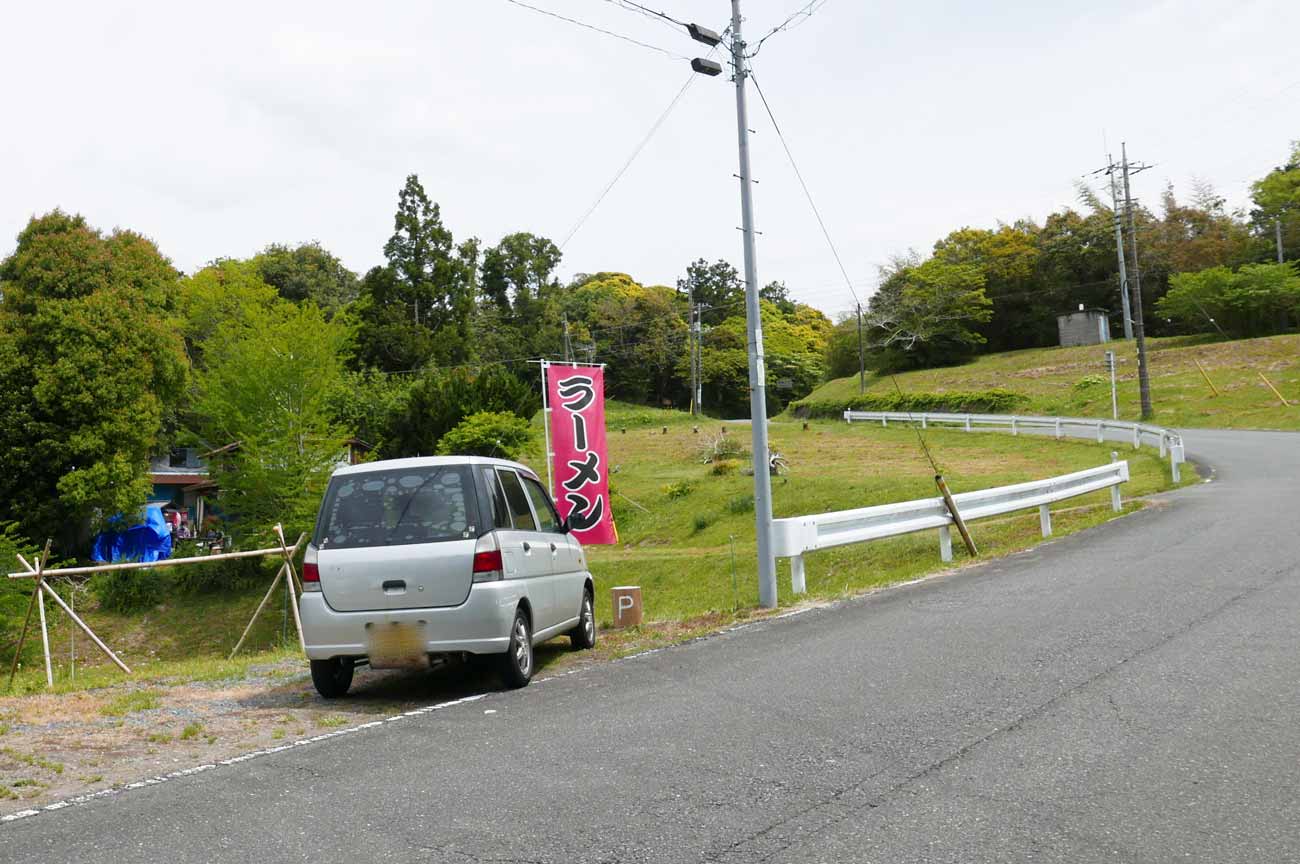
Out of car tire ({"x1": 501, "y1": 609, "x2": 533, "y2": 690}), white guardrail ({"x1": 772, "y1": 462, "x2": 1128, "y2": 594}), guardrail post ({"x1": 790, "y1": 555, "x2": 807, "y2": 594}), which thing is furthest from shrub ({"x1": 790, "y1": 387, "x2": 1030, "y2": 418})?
car tire ({"x1": 501, "y1": 609, "x2": 533, "y2": 690})

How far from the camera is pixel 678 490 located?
34.0 meters

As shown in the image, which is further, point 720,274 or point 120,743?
point 720,274

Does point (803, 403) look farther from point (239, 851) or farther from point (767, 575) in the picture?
point (239, 851)

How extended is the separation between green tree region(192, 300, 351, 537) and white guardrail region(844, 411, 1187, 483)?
19.5 m

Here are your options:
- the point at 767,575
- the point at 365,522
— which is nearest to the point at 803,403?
the point at 767,575

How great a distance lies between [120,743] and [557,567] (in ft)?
13.0

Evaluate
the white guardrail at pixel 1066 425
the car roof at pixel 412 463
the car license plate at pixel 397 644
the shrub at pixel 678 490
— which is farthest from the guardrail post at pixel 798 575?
the shrub at pixel 678 490

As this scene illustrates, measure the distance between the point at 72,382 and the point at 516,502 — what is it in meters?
28.9

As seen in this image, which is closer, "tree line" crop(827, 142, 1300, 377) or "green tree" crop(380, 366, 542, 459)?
"green tree" crop(380, 366, 542, 459)

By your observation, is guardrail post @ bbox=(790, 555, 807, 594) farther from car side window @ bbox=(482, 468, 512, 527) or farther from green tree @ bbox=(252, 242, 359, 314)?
green tree @ bbox=(252, 242, 359, 314)

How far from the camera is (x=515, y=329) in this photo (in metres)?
79.9

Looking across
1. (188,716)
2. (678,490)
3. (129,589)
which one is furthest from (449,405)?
(188,716)

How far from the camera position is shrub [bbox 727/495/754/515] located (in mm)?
29672

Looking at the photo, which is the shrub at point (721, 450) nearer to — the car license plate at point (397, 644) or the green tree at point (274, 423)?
the green tree at point (274, 423)
